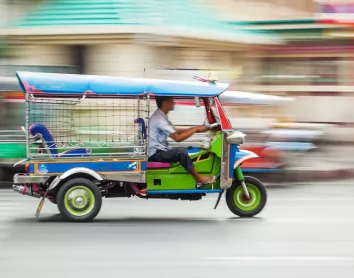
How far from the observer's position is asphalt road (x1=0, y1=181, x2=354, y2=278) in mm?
8180

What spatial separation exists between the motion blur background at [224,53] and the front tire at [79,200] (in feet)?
14.6

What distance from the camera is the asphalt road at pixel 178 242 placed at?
818 cm

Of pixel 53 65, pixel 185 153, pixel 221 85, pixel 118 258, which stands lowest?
pixel 118 258

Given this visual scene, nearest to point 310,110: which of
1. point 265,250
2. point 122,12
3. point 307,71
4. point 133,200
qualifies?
point 307,71

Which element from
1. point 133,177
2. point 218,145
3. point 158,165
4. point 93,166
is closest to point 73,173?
point 93,166

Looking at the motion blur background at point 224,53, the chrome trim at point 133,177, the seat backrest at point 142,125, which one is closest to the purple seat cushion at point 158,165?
the chrome trim at point 133,177

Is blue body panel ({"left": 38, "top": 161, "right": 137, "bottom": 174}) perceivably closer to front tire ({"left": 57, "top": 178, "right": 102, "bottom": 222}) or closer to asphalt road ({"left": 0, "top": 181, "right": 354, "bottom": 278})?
front tire ({"left": 57, "top": 178, "right": 102, "bottom": 222})

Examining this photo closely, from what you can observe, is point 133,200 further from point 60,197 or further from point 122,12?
point 122,12

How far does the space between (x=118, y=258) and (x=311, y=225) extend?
3443mm

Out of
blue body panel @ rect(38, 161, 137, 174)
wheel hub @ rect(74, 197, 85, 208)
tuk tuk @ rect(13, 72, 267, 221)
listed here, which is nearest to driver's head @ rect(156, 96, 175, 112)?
tuk tuk @ rect(13, 72, 267, 221)

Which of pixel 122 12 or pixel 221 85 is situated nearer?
pixel 221 85

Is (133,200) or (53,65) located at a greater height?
(53,65)

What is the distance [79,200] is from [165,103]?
5.47 feet

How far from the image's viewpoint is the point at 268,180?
704 inches
